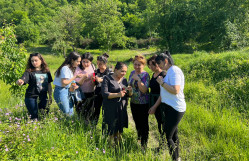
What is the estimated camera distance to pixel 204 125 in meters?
3.85

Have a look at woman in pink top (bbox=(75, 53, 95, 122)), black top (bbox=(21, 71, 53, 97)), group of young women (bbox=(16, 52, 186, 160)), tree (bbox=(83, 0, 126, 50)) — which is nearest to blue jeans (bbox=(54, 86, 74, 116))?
group of young women (bbox=(16, 52, 186, 160))

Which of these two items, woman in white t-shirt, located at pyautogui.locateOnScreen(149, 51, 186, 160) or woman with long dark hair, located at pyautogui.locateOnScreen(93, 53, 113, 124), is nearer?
woman in white t-shirt, located at pyautogui.locateOnScreen(149, 51, 186, 160)

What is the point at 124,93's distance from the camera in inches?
115

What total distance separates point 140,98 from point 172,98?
74cm

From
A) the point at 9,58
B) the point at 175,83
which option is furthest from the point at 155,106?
the point at 9,58

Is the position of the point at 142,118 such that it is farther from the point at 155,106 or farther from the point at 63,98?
the point at 63,98

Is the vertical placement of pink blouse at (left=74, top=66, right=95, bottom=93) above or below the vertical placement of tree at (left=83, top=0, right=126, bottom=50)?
below

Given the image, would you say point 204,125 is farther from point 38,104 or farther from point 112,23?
point 112,23

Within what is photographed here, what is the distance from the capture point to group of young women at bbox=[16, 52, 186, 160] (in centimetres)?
271

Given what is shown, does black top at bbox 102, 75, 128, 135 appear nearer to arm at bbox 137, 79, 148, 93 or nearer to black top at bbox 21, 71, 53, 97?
arm at bbox 137, 79, 148, 93

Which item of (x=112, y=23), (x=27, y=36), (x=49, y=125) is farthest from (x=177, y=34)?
(x=27, y=36)

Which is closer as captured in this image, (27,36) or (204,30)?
(204,30)

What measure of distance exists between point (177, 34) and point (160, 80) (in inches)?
783

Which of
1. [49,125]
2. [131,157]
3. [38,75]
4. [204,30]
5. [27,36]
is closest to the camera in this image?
[131,157]
